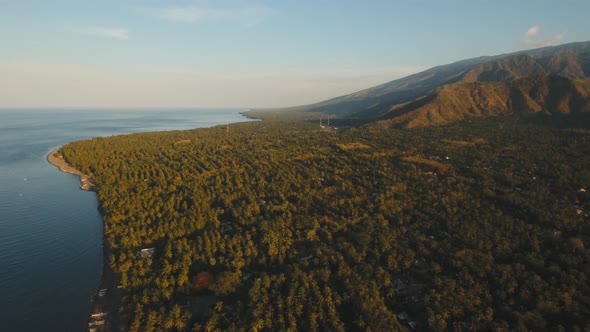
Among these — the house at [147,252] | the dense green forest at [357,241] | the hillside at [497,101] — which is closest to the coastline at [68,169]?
the dense green forest at [357,241]

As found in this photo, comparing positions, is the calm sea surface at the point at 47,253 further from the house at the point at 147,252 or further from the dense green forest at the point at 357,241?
the house at the point at 147,252

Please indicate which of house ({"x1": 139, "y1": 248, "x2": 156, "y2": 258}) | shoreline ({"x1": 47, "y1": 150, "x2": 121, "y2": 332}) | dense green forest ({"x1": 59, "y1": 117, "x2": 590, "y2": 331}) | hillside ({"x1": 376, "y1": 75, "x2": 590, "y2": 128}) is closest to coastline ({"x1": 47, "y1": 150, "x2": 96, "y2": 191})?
dense green forest ({"x1": 59, "y1": 117, "x2": 590, "y2": 331})

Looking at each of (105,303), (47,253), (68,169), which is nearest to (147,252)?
(105,303)

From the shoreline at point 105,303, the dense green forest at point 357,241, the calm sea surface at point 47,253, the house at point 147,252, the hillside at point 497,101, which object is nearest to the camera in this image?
the dense green forest at point 357,241

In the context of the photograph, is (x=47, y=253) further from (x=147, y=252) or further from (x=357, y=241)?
(x=357, y=241)

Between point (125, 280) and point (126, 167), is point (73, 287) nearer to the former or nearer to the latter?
point (125, 280)

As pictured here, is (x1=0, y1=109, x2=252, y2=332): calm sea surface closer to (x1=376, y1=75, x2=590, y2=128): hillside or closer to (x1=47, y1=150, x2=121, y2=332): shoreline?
(x1=47, y1=150, x2=121, y2=332): shoreline
